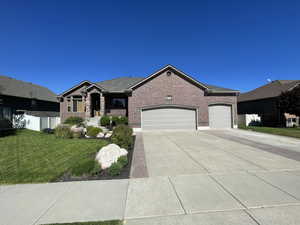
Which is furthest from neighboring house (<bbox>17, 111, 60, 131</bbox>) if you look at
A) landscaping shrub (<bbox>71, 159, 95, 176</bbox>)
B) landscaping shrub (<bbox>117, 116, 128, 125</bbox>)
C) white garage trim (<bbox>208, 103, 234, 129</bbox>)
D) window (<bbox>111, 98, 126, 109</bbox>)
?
white garage trim (<bbox>208, 103, 234, 129</bbox>)

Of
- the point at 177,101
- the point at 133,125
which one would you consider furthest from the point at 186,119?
the point at 133,125

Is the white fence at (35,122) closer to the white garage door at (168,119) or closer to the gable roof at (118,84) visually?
the gable roof at (118,84)

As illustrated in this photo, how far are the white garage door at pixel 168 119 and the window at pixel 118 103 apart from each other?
3171mm

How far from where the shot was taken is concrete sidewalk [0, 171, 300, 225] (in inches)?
103

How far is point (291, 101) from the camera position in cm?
1719

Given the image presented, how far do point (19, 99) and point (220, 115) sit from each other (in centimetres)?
2565

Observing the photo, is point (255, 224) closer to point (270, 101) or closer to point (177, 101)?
point (177, 101)

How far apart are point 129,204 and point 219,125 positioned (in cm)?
1566

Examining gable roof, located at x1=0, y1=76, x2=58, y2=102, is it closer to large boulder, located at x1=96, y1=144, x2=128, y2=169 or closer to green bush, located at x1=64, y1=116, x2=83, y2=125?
green bush, located at x1=64, y1=116, x2=83, y2=125

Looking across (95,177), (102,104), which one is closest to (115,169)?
(95,177)

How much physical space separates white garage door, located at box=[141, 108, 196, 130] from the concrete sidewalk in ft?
37.5

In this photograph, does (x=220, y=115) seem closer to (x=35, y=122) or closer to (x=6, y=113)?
(x=35, y=122)

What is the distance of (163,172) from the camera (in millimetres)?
4746

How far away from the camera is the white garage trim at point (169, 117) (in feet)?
51.5
